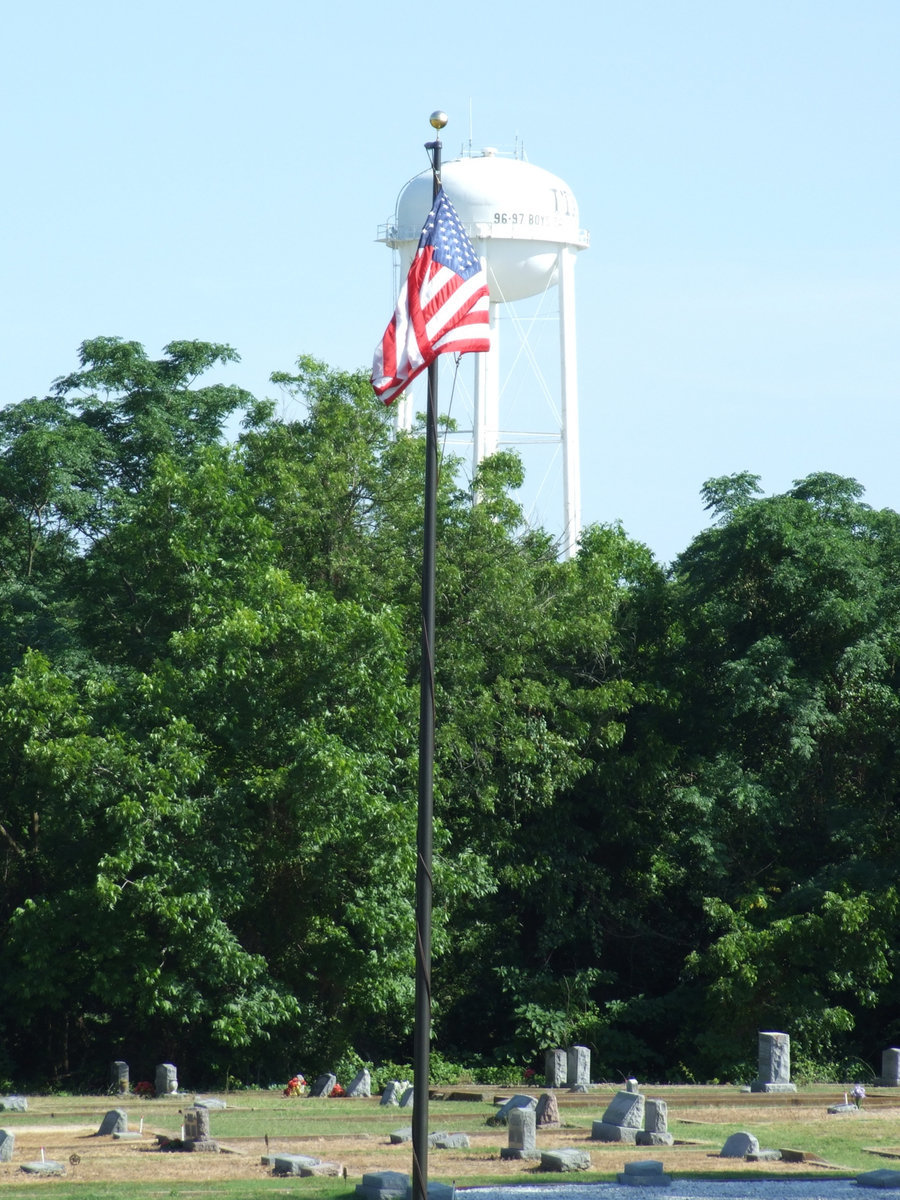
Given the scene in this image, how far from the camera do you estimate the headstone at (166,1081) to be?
94.1ft

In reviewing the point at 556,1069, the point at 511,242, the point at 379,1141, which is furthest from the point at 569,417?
the point at 379,1141

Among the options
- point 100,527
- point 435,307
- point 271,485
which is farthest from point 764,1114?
point 100,527

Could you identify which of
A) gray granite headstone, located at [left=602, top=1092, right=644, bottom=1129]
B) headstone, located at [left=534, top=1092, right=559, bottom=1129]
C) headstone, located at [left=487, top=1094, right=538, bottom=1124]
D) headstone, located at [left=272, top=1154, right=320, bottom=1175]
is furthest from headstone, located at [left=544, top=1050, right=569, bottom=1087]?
headstone, located at [left=272, top=1154, right=320, bottom=1175]

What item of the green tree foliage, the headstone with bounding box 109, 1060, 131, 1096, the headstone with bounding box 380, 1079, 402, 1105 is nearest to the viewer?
the headstone with bounding box 380, 1079, 402, 1105

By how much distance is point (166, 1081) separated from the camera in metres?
28.8

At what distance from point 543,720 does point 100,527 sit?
11357 millimetres

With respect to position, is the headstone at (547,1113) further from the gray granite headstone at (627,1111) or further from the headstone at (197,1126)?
the headstone at (197,1126)

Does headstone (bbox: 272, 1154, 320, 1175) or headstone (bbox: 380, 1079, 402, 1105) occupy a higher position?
headstone (bbox: 380, 1079, 402, 1105)

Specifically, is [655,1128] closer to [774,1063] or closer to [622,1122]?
[622,1122]

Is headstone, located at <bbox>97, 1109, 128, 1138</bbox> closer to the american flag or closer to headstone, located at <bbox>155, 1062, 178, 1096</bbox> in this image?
headstone, located at <bbox>155, 1062, 178, 1096</bbox>

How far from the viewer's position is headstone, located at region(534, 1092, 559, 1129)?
22875 mm

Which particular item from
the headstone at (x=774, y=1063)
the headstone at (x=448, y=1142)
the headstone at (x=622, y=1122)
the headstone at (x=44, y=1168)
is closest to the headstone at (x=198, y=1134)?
the headstone at (x=44, y=1168)

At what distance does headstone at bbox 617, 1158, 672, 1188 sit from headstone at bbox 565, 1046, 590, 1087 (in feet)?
34.3

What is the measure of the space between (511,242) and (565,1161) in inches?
1214
